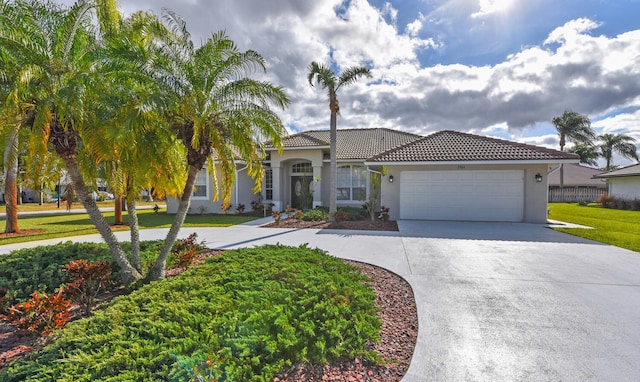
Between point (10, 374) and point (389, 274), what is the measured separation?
583 cm

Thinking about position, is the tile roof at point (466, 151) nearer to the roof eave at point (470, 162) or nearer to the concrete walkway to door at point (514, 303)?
the roof eave at point (470, 162)

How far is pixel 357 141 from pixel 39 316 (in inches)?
786

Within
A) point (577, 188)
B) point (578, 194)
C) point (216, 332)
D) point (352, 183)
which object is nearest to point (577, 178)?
point (577, 188)

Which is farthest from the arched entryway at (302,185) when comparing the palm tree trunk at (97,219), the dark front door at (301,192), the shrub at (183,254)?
the palm tree trunk at (97,219)

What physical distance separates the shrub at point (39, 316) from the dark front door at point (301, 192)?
50.6 ft

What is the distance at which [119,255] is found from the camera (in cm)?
516

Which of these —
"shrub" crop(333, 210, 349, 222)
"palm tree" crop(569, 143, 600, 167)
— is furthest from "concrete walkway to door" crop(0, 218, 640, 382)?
"palm tree" crop(569, 143, 600, 167)

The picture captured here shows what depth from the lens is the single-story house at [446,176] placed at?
1385 centimetres

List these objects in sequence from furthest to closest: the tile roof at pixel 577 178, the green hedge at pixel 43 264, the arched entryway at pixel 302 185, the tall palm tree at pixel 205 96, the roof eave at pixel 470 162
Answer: the tile roof at pixel 577 178 → the arched entryway at pixel 302 185 → the roof eave at pixel 470 162 → the tall palm tree at pixel 205 96 → the green hedge at pixel 43 264

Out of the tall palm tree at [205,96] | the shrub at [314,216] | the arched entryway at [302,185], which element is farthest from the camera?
the arched entryway at [302,185]

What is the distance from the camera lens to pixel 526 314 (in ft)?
14.1

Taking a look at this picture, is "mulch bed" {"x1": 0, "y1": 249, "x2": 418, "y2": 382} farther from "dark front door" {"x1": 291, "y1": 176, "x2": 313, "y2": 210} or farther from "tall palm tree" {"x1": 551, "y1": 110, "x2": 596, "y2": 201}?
"tall palm tree" {"x1": 551, "y1": 110, "x2": 596, "y2": 201}

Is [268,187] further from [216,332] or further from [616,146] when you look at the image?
[616,146]

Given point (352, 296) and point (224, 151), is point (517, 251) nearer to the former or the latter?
point (352, 296)
